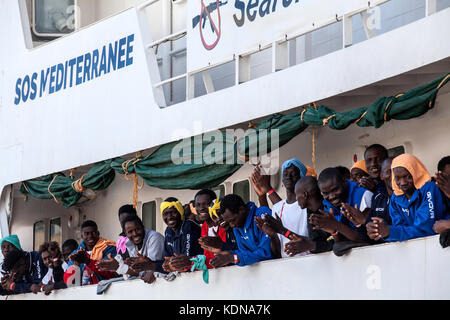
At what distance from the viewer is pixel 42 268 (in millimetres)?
10938

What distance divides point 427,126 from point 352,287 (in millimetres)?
1570

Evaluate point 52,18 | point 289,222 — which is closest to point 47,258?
point 52,18

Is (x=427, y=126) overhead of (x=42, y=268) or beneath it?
overhead

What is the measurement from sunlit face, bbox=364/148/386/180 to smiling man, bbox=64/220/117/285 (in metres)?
3.40

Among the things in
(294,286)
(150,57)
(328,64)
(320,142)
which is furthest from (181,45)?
(294,286)

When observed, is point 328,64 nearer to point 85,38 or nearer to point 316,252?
point 316,252

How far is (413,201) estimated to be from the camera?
6.32 m

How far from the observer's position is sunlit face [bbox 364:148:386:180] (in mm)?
7215

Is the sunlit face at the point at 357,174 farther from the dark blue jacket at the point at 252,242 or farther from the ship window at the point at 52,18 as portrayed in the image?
the ship window at the point at 52,18

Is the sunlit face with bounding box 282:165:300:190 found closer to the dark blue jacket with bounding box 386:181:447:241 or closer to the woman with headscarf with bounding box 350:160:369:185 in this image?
the woman with headscarf with bounding box 350:160:369:185

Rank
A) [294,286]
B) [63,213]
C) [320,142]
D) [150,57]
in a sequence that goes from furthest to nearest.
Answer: [63,213] < [150,57] < [320,142] < [294,286]

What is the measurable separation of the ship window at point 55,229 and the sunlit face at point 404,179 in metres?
7.02

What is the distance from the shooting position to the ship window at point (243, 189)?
9797 millimetres

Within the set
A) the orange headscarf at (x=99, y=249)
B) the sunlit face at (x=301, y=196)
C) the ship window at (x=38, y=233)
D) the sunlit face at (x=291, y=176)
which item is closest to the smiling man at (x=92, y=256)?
the orange headscarf at (x=99, y=249)
